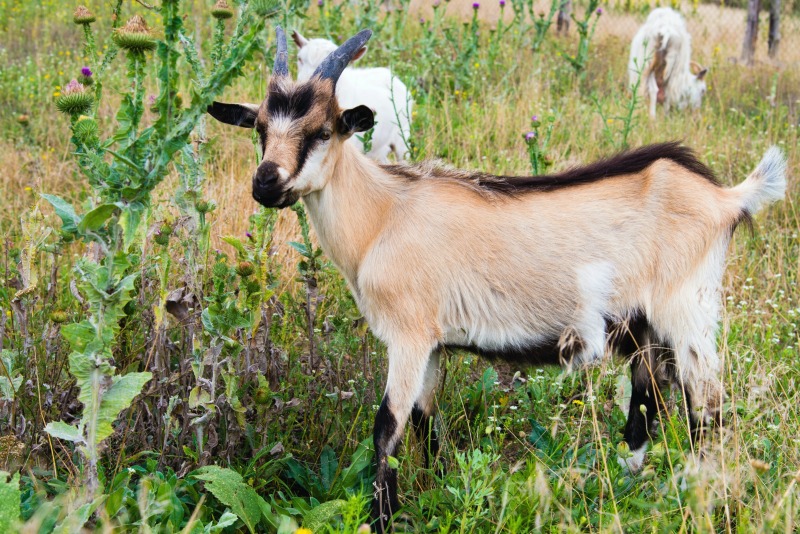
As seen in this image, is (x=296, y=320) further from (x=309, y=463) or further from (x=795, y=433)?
(x=795, y=433)

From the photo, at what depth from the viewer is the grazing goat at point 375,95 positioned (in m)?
6.20

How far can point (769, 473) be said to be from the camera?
2.95 meters

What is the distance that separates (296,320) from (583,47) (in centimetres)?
537

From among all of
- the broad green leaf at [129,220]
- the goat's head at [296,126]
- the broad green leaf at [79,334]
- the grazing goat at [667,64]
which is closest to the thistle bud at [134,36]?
the broad green leaf at [129,220]

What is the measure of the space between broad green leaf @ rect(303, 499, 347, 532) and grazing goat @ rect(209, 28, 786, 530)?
31cm

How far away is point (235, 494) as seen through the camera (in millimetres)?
2732

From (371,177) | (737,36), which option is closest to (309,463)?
(371,177)

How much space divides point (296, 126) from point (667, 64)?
7.56 m

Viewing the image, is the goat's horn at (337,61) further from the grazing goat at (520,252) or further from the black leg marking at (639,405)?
the black leg marking at (639,405)

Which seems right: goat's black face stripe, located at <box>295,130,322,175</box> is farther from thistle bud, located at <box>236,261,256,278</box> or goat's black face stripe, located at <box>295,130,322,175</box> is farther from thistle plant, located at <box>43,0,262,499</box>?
thistle plant, located at <box>43,0,262,499</box>

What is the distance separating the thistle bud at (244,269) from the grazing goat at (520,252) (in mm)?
386

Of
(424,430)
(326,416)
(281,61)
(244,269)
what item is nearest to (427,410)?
(424,430)

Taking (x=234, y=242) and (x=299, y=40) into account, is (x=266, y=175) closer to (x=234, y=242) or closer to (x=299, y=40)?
(x=234, y=242)

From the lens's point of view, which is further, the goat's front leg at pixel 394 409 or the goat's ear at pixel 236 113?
the goat's ear at pixel 236 113
